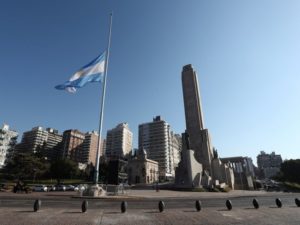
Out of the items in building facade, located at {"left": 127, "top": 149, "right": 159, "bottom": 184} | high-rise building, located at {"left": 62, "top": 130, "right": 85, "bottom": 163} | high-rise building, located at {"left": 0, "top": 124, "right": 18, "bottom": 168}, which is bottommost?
building facade, located at {"left": 127, "top": 149, "right": 159, "bottom": 184}

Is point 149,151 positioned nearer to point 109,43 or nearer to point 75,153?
point 75,153

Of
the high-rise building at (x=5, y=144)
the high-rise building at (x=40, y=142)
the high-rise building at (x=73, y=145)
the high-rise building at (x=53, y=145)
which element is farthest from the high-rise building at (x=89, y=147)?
the high-rise building at (x=5, y=144)

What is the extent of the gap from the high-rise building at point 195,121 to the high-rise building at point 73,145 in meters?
125

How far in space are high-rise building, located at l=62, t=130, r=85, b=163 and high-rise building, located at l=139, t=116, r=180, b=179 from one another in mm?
56763

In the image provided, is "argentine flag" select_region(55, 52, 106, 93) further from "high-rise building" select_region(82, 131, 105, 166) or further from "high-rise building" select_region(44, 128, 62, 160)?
"high-rise building" select_region(44, 128, 62, 160)

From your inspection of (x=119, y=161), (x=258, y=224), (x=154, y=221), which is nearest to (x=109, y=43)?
(x=119, y=161)

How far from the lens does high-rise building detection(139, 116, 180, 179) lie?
457 feet

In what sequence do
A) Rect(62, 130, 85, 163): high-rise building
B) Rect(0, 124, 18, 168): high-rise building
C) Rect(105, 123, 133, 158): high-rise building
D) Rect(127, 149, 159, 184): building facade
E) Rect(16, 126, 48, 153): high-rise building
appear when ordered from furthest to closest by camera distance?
Rect(16, 126, 48, 153): high-rise building, Rect(62, 130, 85, 163): high-rise building, Rect(105, 123, 133, 158): high-rise building, Rect(0, 124, 18, 168): high-rise building, Rect(127, 149, 159, 184): building facade

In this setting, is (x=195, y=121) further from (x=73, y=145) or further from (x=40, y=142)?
(x=40, y=142)

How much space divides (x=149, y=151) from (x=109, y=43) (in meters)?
123

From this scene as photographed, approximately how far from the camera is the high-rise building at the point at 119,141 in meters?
160

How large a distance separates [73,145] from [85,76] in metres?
156

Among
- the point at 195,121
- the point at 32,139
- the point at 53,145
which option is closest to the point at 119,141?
the point at 53,145

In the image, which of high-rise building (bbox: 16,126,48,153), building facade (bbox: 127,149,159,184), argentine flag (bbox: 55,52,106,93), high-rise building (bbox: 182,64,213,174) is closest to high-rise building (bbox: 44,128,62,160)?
high-rise building (bbox: 16,126,48,153)
